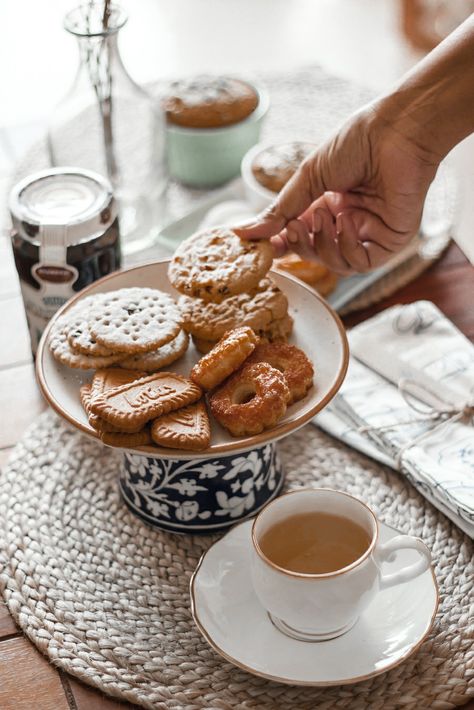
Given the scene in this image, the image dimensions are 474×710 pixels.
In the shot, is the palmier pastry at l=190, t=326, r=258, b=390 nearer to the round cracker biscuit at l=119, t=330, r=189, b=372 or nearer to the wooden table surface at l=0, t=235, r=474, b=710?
the round cracker biscuit at l=119, t=330, r=189, b=372

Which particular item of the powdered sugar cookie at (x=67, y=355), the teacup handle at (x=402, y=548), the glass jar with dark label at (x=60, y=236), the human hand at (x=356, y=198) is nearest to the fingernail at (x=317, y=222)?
the human hand at (x=356, y=198)

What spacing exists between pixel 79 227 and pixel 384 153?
0.38 meters

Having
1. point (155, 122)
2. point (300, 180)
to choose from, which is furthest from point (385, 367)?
point (155, 122)

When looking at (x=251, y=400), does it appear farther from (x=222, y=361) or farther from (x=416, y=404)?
(x=416, y=404)

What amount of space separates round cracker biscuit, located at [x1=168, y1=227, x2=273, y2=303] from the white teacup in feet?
0.76

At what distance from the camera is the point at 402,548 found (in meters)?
0.84

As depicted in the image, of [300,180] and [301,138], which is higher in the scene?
[300,180]

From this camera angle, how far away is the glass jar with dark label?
3.59 feet

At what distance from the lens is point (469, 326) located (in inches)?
49.1

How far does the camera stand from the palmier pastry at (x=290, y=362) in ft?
2.99

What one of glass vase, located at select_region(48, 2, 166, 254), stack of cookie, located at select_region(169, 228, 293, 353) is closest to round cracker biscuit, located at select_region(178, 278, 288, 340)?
stack of cookie, located at select_region(169, 228, 293, 353)

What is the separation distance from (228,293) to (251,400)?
138 mm

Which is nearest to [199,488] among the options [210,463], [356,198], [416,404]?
[210,463]

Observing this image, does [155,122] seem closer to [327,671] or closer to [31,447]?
[31,447]
